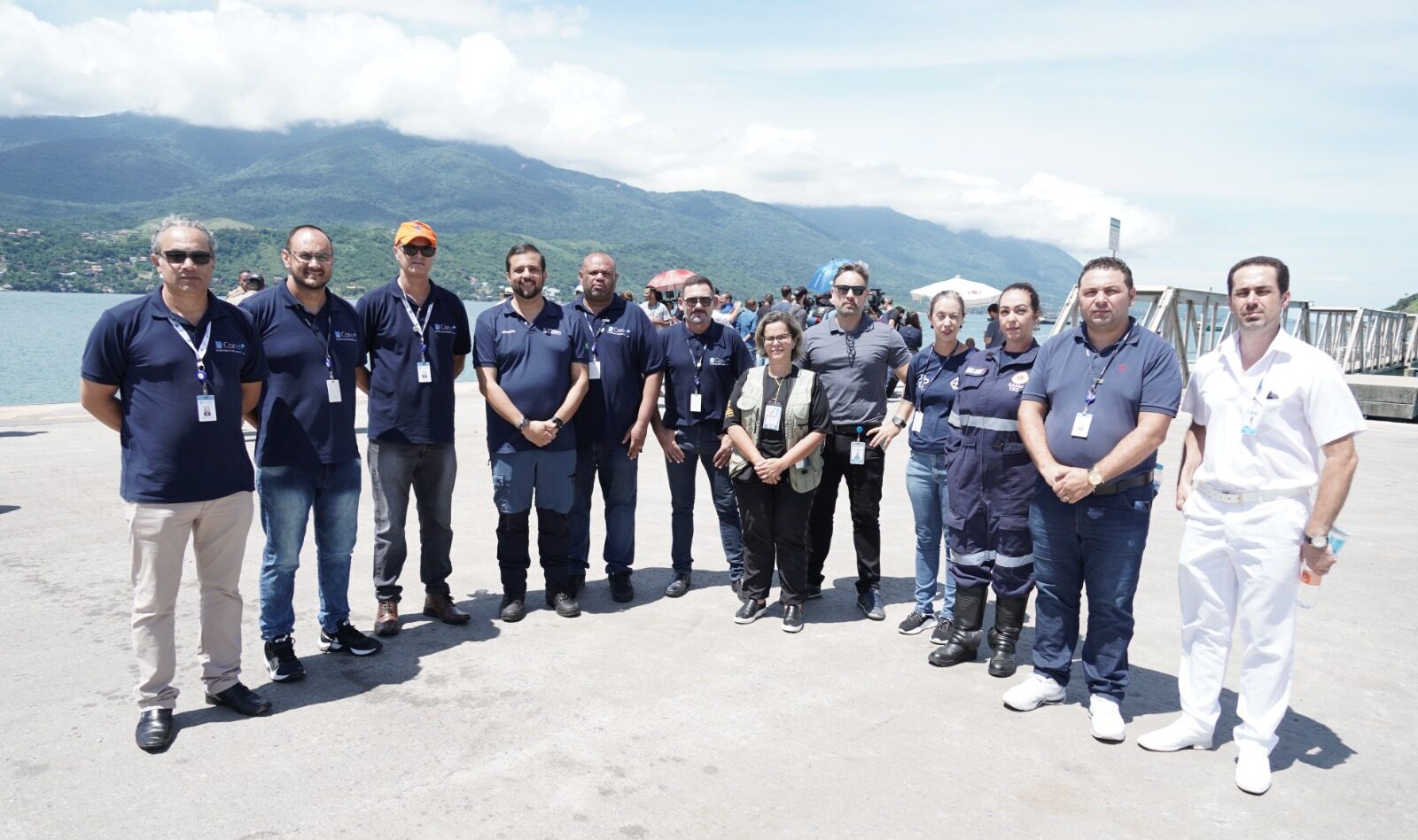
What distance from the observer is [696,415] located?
5336mm

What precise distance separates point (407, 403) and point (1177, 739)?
3.95m

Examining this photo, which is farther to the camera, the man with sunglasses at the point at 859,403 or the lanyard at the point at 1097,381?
the man with sunglasses at the point at 859,403

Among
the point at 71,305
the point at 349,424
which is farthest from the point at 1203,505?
the point at 71,305

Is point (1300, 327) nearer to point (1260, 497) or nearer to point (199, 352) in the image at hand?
point (1260, 497)

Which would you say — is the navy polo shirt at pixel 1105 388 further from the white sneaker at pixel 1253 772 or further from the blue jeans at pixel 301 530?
the blue jeans at pixel 301 530

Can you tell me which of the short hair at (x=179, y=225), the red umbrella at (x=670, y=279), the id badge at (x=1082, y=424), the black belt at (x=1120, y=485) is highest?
the red umbrella at (x=670, y=279)

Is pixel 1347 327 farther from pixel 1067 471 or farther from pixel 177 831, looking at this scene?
pixel 177 831

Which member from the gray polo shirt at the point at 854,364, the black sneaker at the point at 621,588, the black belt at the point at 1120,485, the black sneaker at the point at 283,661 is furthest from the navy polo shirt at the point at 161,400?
the black belt at the point at 1120,485

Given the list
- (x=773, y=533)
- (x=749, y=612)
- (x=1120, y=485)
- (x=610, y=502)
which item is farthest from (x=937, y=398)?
(x=610, y=502)

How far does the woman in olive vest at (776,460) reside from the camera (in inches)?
187

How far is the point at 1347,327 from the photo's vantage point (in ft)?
97.8

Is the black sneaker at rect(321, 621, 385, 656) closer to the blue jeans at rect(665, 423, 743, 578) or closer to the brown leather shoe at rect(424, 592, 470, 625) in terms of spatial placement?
the brown leather shoe at rect(424, 592, 470, 625)

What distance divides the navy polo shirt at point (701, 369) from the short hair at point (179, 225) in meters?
2.61

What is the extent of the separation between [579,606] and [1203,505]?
3383 mm
